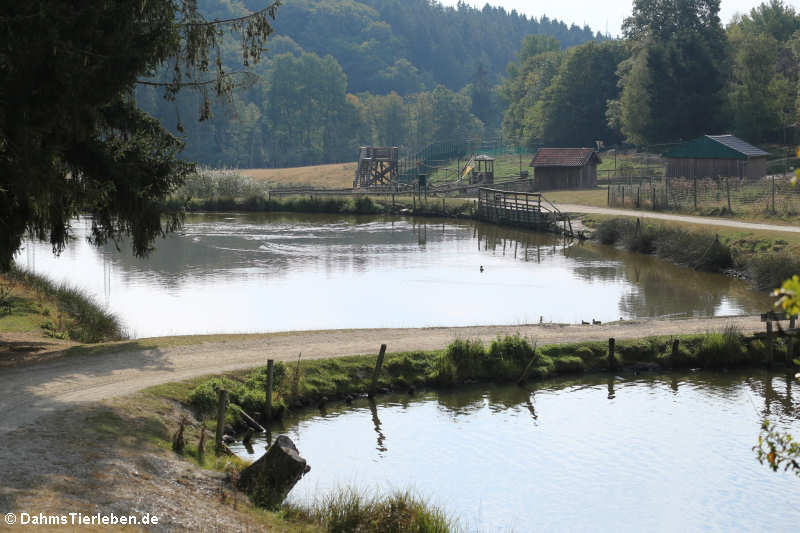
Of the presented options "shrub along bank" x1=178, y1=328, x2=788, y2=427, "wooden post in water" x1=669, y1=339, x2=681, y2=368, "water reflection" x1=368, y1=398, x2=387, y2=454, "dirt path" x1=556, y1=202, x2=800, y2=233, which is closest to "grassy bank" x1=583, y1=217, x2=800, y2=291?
"dirt path" x1=556, y1=202, x2=800, y2=233

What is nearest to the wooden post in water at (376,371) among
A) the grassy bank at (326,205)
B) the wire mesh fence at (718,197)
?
the wire mesh fence at (718,197)

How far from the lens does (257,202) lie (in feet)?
243

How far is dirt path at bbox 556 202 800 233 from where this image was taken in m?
43.7

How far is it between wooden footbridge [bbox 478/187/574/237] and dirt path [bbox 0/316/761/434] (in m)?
28.7

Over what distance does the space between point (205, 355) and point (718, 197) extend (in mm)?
39410

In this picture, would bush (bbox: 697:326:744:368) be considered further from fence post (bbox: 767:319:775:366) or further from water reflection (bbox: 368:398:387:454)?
water reflection (bbox: 368:398:387:454)

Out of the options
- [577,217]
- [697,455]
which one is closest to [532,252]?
[577,217]

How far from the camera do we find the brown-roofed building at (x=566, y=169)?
77000mm

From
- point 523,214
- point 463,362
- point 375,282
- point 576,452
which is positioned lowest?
point 576,452

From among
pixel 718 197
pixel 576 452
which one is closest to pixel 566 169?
pixel 718 197

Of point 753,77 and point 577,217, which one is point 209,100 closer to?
point 577,217

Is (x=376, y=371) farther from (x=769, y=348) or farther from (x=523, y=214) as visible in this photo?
(x=523, y=214)

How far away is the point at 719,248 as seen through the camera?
132ft

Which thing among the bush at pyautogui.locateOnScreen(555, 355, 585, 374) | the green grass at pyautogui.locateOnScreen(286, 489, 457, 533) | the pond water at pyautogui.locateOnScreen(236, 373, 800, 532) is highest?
the bush at pyautogui.locateOnScreen(555, 355, 585, 374)
